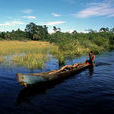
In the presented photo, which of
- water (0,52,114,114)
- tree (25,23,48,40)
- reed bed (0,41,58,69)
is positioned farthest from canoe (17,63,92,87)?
tree (25,23,48,40)

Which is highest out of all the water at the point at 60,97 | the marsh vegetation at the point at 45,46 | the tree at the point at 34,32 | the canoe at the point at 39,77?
the tree at the point at 34,32

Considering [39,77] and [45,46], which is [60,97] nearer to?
[39,77]

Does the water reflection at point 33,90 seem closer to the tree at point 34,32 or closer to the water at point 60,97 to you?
the water at point 60,97

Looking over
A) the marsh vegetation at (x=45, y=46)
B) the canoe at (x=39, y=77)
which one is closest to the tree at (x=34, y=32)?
the marsh vegetation at (x=45, y=46)

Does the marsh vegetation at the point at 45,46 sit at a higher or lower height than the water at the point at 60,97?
higher

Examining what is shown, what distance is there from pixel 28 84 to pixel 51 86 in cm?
194

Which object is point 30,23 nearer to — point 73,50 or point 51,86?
point 73,50

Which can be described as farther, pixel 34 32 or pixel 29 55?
pixel 34 32

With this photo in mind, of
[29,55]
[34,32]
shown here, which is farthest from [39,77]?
[34,32]

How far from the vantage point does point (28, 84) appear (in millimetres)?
9641

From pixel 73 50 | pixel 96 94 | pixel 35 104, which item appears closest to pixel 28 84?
pixel 35 104

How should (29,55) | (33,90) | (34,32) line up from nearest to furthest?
(33,90)
(29,55)
(34,32)

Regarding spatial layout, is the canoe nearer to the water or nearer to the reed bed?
the water

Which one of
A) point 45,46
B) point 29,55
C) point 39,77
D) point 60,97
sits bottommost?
point 60,97
